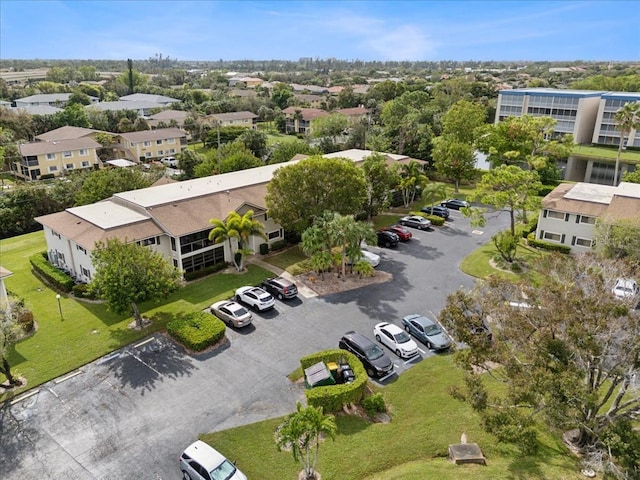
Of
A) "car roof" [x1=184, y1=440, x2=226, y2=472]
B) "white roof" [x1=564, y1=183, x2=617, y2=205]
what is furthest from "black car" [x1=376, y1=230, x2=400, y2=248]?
"car roof" [x1=184, y1=440, x2=226, y2=472]

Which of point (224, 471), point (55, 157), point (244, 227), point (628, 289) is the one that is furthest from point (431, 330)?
point (55, 157)

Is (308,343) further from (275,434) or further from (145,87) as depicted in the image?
(145,87)

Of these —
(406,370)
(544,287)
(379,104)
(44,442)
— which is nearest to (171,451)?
(44,442)

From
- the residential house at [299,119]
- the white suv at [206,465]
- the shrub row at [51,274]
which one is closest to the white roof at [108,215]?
the shrub row at [51,274]

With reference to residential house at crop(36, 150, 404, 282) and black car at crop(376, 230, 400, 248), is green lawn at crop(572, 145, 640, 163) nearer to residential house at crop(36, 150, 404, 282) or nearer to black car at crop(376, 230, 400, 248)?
black car at crop(376, 230, 400, 248)

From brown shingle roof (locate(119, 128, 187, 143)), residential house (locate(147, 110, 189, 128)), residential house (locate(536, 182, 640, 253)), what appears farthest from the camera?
residential house (locate(147, 110, 189, 128))

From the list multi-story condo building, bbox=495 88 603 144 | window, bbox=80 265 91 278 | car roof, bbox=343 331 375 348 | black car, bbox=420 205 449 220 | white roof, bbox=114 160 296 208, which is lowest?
car roof, bbox=343 331 375 348
